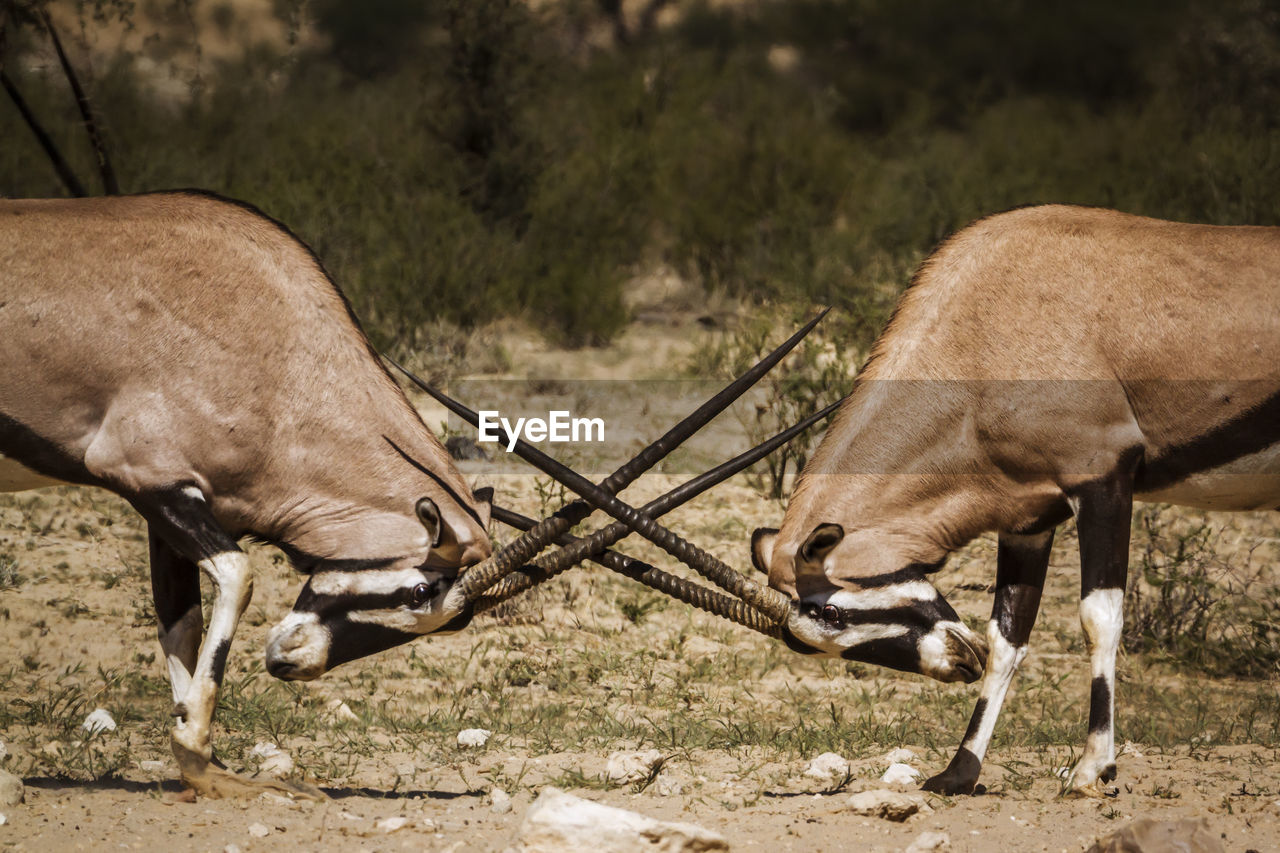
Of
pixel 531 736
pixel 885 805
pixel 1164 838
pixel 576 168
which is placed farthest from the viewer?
pixel 576 168

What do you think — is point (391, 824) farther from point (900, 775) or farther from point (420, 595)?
point (900, 775)

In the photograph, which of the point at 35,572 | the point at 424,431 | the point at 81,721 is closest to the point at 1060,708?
the point at 424,431

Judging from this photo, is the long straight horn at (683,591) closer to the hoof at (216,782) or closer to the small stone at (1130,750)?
the hoof at (216,782)

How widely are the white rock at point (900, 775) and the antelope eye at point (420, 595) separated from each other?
1927 mm

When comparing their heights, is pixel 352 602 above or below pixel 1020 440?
below

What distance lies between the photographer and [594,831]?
4488 mm

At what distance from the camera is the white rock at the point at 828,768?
573 cm

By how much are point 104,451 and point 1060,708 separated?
466 centimetres

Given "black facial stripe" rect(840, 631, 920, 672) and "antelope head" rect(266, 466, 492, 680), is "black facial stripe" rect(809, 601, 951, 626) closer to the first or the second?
"black facial stripe" rect(840, 631, 920, 672)

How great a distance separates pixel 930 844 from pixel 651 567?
1443mm

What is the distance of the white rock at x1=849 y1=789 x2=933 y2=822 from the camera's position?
5.16 metres
